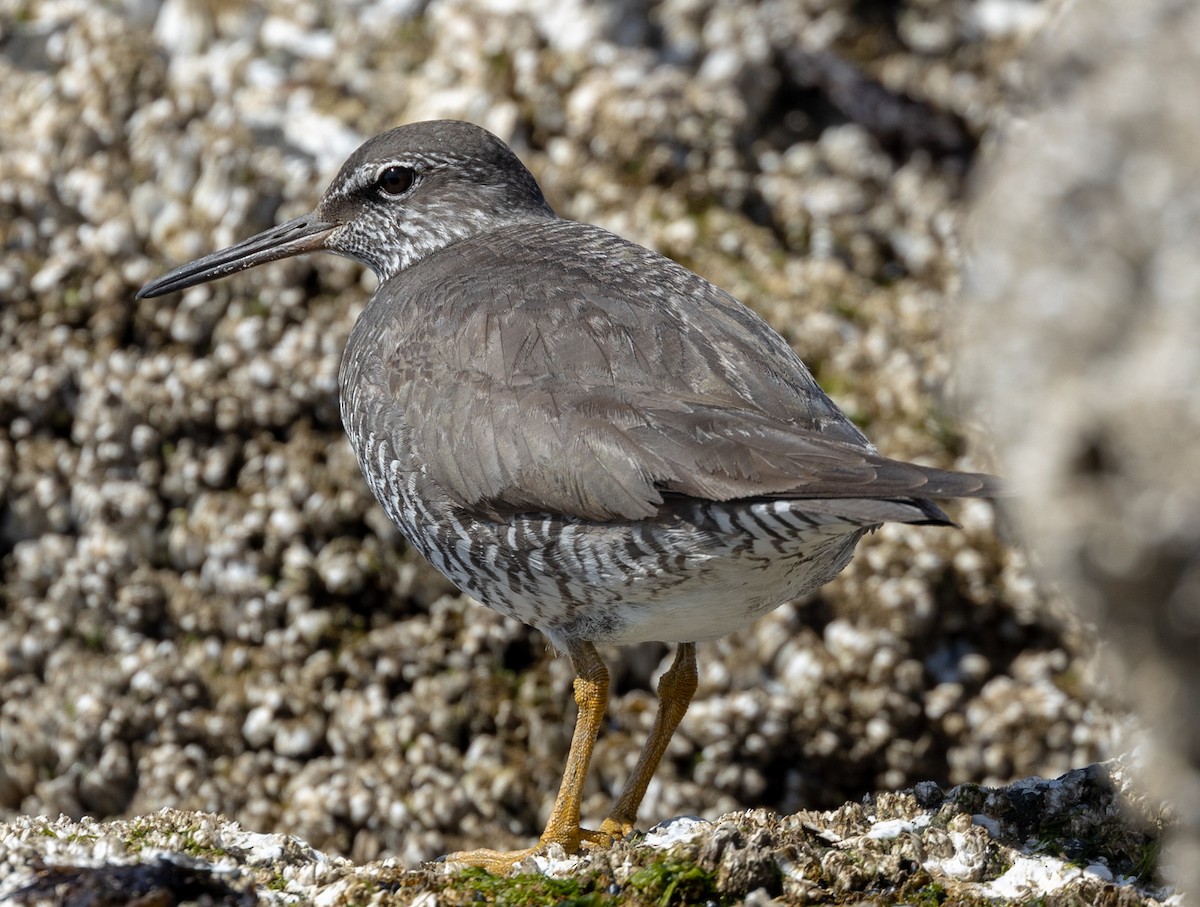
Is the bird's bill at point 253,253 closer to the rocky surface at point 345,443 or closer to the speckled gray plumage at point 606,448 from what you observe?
the rocky surface at point 345,443

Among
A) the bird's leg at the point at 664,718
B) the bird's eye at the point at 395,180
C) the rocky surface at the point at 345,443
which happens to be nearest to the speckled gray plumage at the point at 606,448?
the bird's leg at the point at 664,718

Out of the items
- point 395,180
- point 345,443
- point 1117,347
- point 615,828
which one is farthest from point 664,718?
point 1117,347

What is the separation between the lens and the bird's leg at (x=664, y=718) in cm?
598

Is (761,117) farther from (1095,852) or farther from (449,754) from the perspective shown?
(1095,852)

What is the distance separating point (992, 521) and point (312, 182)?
4755mm

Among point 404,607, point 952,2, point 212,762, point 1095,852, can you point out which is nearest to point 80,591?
point 212,762

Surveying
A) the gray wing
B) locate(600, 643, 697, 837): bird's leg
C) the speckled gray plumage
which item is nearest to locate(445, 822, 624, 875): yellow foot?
locate(600, 643, 697, 837): bird's leg

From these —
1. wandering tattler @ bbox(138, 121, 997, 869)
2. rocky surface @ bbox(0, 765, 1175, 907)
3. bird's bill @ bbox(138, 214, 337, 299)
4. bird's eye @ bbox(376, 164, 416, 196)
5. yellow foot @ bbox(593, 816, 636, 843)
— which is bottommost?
yellow foot @ bbox(593, 816, 636, 843)

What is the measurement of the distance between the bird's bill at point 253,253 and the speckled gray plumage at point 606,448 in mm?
1171

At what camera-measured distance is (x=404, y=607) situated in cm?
767

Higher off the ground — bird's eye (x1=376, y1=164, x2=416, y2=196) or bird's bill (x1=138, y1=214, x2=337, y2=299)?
bird's eye (x1=376, y1=164, x2=416, y2=196)

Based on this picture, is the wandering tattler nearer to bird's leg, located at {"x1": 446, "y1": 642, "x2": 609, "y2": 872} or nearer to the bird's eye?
bird's leg, located at {"x1": 446, "y1": 642, "x2": 609, "y2": 872}

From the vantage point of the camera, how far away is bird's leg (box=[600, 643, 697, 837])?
19.6ft

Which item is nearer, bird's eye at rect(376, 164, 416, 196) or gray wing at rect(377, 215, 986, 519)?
gray wing at rect(377, 215, 986, 519)
